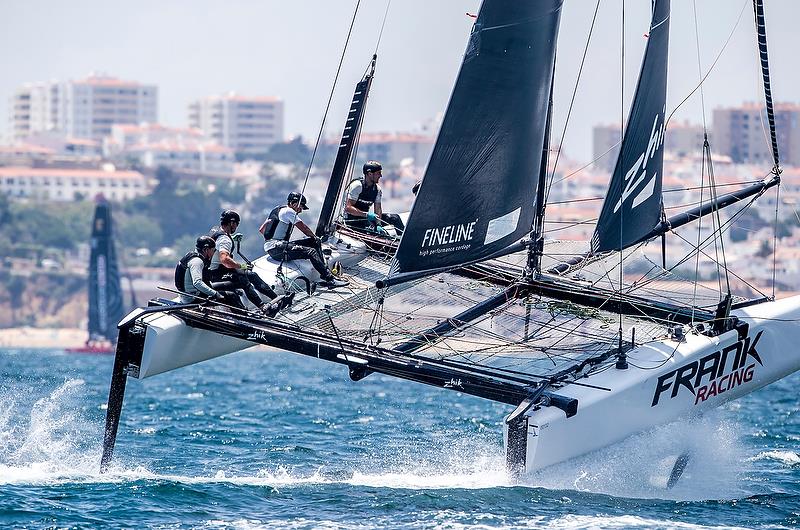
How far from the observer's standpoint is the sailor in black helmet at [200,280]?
10641 millimetres

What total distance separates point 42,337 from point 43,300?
6.61 m

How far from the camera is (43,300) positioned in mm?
74562

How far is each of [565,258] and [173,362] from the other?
13.2 feet

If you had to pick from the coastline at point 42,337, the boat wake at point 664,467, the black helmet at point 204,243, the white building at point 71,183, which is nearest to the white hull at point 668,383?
the boat wake at point 664,467

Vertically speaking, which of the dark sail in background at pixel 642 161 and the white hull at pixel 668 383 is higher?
the dark sail in background at pixel 642 161

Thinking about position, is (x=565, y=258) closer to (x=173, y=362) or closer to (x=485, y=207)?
(x=485, y=207)

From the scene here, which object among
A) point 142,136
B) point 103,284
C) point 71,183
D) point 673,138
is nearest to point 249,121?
point 142,136

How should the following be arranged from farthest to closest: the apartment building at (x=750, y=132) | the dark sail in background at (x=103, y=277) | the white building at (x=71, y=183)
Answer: the apartment building at (x=750, y=132) → the white building at (x=71, y=183) → the dark sail in background at (x=103, y=277)

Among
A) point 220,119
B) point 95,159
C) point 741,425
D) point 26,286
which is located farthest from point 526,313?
point 220,119

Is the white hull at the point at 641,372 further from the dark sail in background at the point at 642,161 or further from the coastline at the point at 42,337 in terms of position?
the coastline at the point at 42,337

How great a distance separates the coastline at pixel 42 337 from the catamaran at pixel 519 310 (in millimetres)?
54338

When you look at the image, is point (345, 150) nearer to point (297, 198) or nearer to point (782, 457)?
point (297, 198)

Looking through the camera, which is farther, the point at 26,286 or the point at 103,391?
the point at 26,286

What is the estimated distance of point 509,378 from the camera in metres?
9.70
